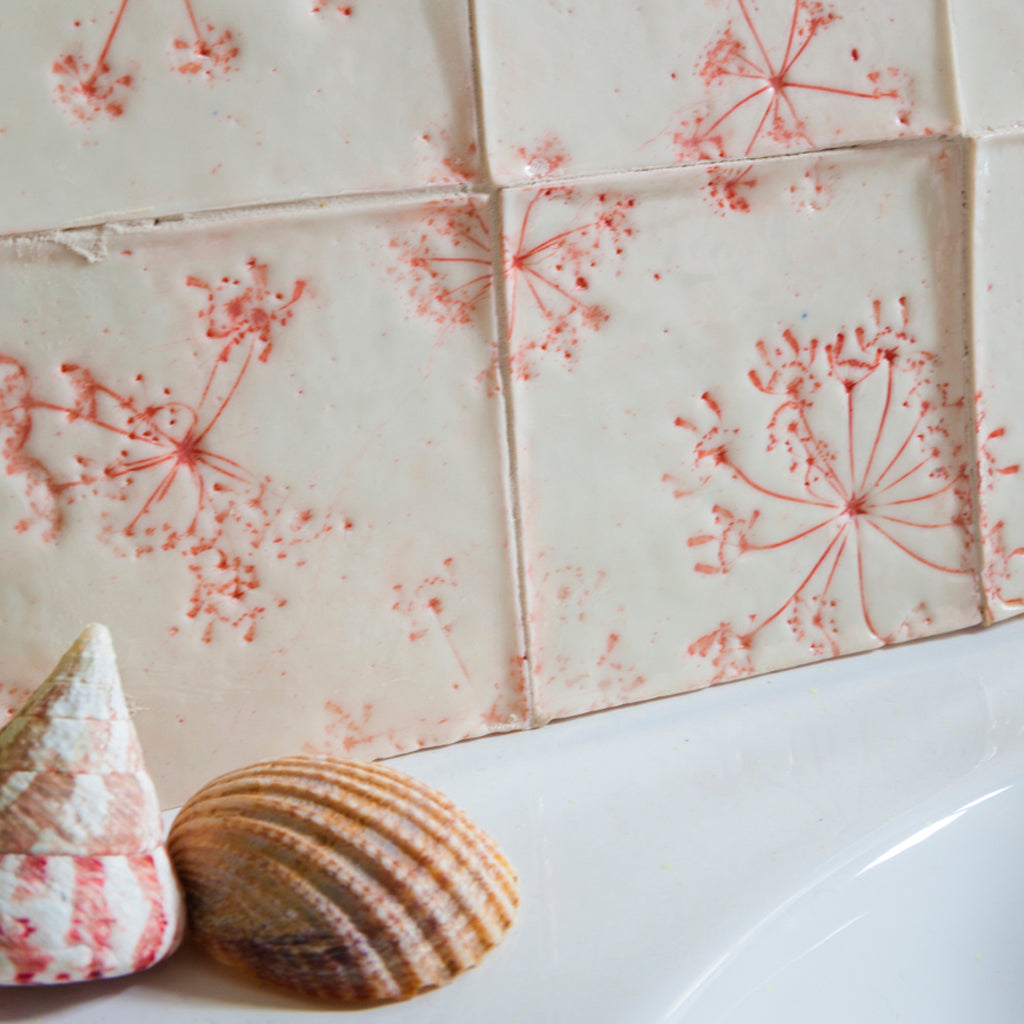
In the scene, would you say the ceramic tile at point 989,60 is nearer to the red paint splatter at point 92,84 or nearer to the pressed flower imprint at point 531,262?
the pressed flower imprint at point 531,262

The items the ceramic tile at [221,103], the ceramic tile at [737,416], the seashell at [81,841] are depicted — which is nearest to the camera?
the seashell at [81,841]

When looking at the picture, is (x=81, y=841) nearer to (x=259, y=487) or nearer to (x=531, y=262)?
(x=259, y=487)

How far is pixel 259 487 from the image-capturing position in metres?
0.59

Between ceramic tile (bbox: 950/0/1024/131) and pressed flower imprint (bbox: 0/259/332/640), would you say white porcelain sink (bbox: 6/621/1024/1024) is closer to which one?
pressed flower imprint (bbox: 0/259/332/640)

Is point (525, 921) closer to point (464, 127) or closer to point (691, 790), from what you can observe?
point (691, 790)

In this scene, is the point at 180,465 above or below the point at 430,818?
above

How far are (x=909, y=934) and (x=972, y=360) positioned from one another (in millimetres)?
363

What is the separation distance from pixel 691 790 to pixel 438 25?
43 centimetres

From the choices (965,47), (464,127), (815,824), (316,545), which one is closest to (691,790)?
(815,824)

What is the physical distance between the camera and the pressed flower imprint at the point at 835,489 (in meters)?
0.68

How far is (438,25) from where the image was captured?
0.59 metres

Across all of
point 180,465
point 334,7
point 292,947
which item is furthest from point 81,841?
point 334,7

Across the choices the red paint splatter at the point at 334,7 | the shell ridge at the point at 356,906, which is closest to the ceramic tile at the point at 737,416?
the red paint splatter at the point at 334,7

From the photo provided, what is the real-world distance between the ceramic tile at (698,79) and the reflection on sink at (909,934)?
39 centimetres
